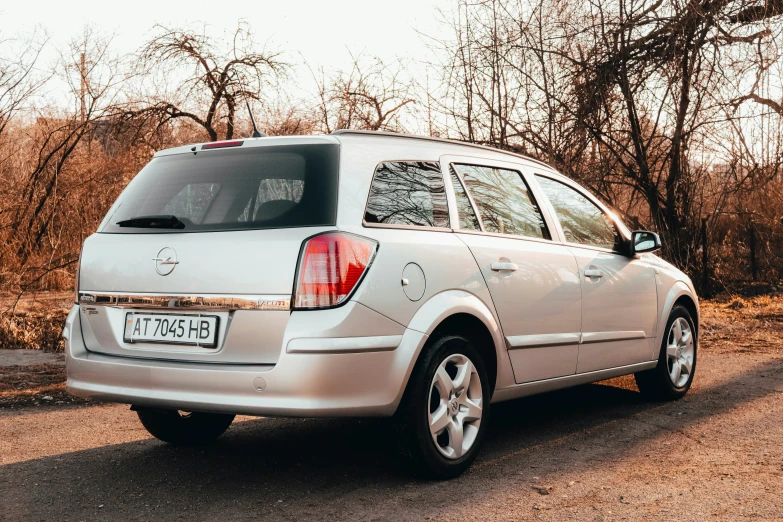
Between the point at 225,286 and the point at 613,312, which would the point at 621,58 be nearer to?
the point at 613,312

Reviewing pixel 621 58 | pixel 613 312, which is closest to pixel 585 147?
pixel 621 58

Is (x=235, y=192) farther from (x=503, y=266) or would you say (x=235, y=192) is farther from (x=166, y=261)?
(x=503, y=266)

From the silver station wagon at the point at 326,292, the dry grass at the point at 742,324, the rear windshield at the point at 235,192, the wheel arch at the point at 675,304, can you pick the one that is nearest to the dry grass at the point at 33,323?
the silver station wagon at the point at 326,292

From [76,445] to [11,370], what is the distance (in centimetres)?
329

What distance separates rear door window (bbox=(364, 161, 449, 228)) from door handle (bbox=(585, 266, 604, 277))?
1326mm

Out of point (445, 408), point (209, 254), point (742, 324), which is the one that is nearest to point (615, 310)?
point (445, 408)

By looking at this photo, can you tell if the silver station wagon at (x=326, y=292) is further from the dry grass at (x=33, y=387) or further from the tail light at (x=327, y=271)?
the dry grass at (x=33, y=387)

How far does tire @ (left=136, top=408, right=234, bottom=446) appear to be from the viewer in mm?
4902

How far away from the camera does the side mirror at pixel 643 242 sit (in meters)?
5.81

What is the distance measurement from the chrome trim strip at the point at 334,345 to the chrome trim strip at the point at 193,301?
17 cm

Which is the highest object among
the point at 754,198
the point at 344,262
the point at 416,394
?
the point at 754,198

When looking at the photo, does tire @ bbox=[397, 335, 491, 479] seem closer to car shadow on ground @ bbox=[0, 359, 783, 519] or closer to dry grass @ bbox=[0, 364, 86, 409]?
car shadow on ground @ bbox=[0, 359, 783, 519]

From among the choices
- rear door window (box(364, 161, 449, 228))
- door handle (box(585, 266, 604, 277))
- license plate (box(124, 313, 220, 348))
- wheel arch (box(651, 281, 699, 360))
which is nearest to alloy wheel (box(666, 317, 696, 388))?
wheel arch (box(651, 281, 699, 360))

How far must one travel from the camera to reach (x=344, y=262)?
12.0 ft
